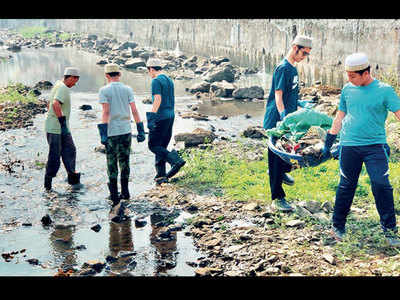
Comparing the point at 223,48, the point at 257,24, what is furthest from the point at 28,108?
the point at 223,48

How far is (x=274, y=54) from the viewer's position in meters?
19.4

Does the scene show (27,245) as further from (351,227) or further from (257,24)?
(257,24)

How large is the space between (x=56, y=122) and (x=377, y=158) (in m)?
4.86

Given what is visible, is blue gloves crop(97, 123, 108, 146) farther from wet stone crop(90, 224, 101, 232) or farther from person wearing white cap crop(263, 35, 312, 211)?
person wearing white cap crop(263, 35, 312, 211)

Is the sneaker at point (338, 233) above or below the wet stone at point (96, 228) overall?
above

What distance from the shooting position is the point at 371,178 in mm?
5324

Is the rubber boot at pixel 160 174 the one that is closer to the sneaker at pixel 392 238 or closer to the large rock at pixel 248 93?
the sneaker at pixel 392 238

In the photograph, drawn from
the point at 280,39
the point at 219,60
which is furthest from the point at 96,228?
the point at 219,60

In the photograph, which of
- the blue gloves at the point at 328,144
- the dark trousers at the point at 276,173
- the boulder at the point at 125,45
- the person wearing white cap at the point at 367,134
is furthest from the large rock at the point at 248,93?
the boulder at the point at 125,45

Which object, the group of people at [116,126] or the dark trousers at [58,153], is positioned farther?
the dark trousers at [58,153]

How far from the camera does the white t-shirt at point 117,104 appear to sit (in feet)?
22.7

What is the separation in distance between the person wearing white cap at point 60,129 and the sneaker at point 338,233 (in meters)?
4.38

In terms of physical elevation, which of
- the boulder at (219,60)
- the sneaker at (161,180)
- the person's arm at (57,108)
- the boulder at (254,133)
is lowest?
the sneaker at (161,180)

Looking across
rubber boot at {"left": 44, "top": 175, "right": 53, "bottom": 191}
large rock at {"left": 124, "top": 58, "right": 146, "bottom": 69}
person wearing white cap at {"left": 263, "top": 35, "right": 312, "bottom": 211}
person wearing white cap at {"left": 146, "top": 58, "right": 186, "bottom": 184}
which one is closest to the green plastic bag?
person wearing white cap at {"left": 263, "top": 35, "right": 312, "bottom": 211}
